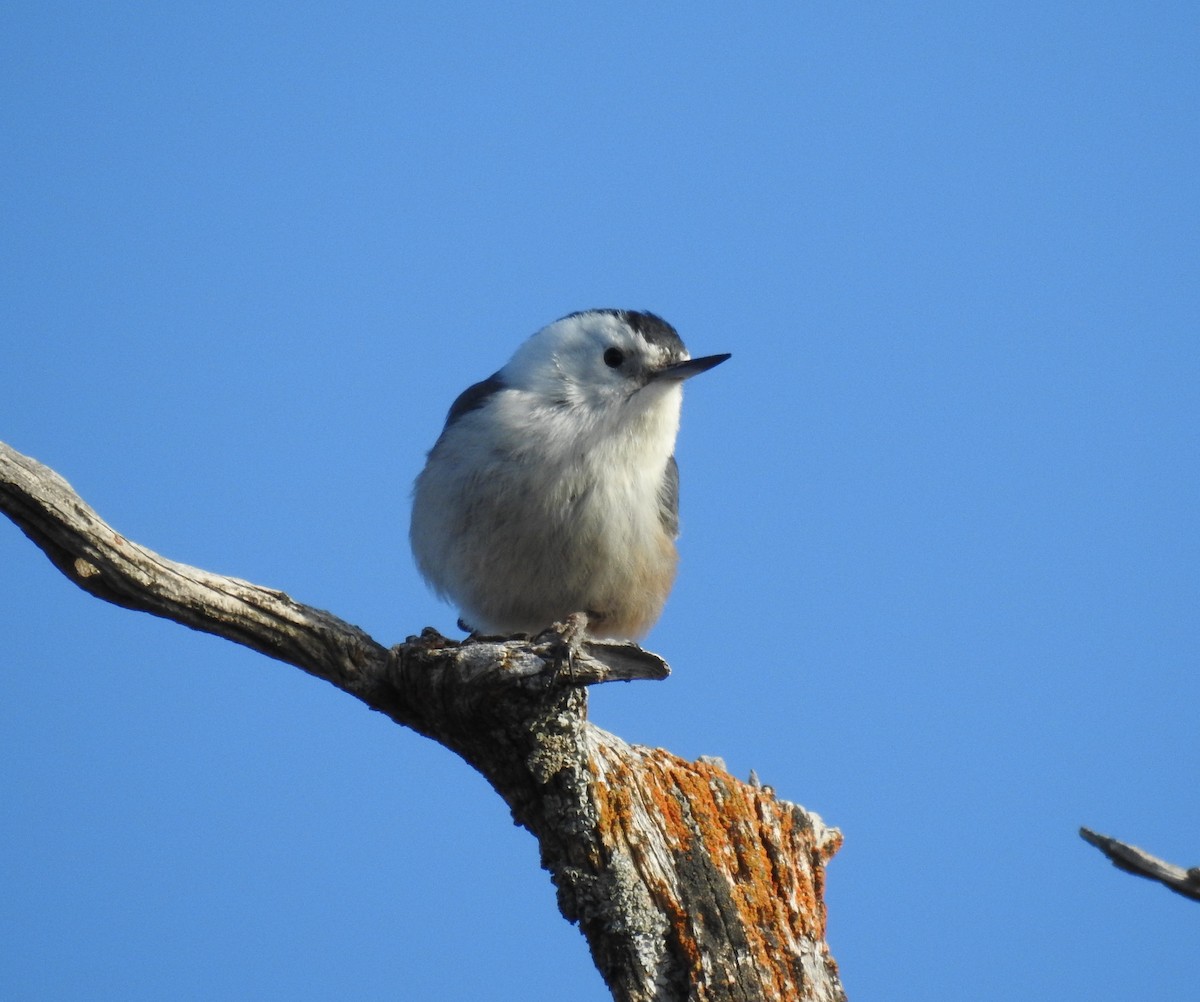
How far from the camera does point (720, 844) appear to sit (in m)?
3.65

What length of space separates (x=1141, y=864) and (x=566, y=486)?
2241mm

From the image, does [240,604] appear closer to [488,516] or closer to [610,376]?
[488,516]

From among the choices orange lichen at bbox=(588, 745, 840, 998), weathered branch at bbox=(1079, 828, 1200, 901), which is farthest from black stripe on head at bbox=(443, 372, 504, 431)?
weathered branch at bbox=(1079, 828, 1200, 901)

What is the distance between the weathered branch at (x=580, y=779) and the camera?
11.1 ft

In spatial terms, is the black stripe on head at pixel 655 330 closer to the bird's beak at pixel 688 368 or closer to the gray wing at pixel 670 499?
the bird's beak at pixel 688 368

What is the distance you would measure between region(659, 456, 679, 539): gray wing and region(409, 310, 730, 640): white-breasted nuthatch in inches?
1.0

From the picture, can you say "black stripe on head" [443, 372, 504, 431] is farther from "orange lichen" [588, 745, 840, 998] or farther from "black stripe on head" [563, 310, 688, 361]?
"orange lichen" [588, 745, 840, 998]

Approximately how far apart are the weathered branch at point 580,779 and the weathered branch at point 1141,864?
1206mm

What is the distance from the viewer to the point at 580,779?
3549 mm

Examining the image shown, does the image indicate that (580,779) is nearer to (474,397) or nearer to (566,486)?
(566,486)

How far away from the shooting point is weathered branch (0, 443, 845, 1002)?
3393 mm

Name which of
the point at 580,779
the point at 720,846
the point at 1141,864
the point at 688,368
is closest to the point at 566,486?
the point at 688,368

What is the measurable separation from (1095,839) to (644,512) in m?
2.17

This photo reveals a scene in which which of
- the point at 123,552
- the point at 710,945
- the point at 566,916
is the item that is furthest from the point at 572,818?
the point at 123,552
